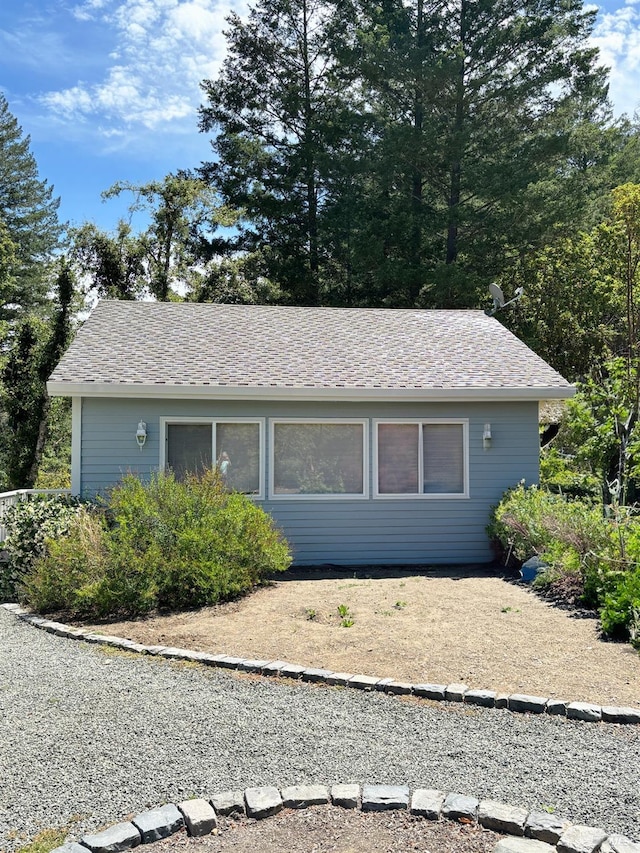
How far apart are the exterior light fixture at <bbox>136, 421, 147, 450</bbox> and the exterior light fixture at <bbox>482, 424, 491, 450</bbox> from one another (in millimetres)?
4983

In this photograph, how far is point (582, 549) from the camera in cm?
708

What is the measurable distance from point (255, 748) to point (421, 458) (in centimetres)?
684

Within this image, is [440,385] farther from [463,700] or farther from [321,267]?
[321,267]

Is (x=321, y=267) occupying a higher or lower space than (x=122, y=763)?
higher

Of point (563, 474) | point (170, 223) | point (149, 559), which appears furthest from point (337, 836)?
point (170, 223)

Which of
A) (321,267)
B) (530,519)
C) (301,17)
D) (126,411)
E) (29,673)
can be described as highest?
(301,17)

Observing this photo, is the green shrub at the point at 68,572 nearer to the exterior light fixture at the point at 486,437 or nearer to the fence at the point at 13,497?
the fence at the point at 13,497

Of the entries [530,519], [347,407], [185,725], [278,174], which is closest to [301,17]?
[278,174]

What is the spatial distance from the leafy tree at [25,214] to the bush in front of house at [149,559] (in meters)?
22.3

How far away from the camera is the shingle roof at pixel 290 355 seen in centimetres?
943

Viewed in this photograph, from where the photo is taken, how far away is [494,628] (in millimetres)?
6066

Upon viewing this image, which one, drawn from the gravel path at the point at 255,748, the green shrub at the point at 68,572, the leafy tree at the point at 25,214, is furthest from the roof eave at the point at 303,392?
the leafy tree at the point at 25,214

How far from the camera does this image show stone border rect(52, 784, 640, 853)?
2.74 metres

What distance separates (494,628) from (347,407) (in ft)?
15.1
